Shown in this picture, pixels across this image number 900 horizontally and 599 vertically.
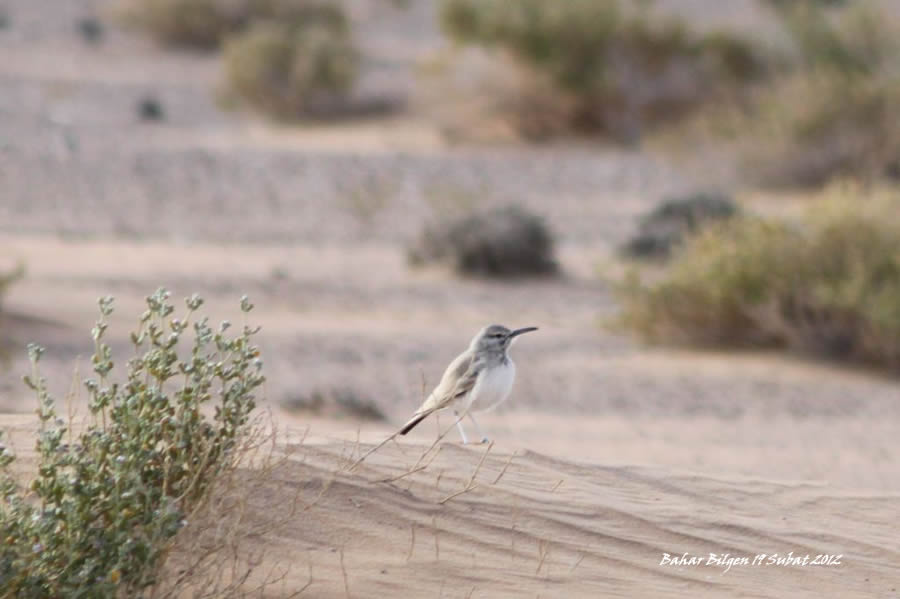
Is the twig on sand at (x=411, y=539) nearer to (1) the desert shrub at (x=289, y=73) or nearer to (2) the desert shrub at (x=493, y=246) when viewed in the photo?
(2) the desert shrub at (x=493, y=246)

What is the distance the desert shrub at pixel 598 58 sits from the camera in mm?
32281

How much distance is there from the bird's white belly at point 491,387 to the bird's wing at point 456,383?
0.05 m

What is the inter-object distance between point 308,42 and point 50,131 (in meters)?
7.73

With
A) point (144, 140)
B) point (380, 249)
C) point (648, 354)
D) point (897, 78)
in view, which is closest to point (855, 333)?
point (648, 354)

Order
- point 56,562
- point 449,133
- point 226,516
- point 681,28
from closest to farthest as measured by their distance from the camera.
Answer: point 56,562
point 226,516
point 449,133
point 681,28

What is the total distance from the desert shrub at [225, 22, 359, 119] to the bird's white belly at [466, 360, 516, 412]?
91.4 feet

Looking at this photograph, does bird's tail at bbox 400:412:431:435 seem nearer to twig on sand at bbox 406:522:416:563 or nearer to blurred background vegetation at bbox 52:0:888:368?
twig on sand at bbox 406:522:416:563

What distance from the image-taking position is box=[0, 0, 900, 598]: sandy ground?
20.0 ft

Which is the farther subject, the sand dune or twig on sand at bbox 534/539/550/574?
twig on sand at bbox 534/539/550/574

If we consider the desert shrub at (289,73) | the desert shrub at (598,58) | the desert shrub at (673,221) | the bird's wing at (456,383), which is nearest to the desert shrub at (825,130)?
the desert shrub at (598,58)

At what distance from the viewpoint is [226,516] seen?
5.32m

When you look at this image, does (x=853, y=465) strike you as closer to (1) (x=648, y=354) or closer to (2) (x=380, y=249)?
(1) (x=648, y=354)

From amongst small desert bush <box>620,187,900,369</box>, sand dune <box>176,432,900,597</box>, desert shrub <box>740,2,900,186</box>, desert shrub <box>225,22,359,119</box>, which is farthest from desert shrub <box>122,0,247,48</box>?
sand dune <box>176,432,900,597</box>

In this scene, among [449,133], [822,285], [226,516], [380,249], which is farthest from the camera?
[449,133]
